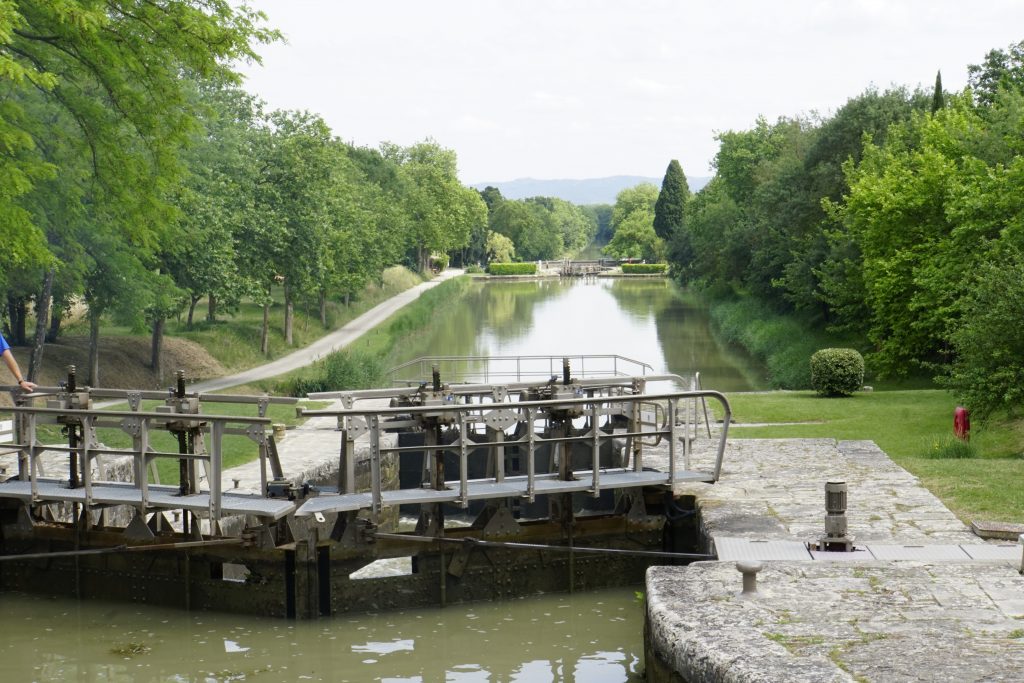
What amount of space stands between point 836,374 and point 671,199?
102455 mm

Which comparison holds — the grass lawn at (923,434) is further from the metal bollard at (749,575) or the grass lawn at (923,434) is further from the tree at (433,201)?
the tree at (433,201)

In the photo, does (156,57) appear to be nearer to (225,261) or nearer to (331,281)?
(225,261)

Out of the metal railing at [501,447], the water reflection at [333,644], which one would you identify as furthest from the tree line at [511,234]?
the water reflection at [333,644]

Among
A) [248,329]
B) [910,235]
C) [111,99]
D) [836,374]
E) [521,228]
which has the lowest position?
[836,374]

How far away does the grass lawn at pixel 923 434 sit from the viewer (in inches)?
587

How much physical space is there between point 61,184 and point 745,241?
3946cm

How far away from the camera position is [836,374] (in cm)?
2995

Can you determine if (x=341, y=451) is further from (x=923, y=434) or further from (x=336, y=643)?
(x=923, y=434)

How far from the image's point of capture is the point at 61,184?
2441cm

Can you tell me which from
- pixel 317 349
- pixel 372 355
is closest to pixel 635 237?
pixel 317 349

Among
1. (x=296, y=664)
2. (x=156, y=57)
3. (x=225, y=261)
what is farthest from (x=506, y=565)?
(x=225, y=261)

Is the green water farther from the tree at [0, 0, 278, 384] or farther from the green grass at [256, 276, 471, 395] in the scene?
the tree at [0, 0, 278, 384]

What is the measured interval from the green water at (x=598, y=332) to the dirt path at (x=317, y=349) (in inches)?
108

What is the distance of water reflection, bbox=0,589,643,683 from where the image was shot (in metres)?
11.4
